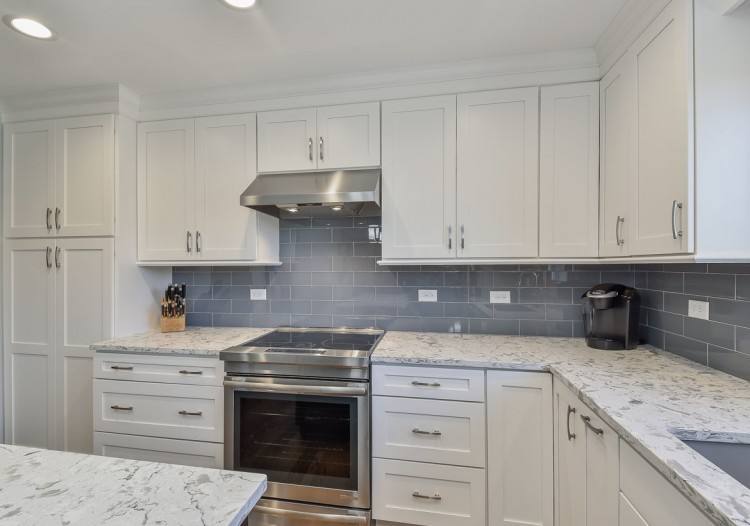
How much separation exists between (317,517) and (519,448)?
3.48ft

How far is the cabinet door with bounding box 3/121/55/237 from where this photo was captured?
7.53 feet

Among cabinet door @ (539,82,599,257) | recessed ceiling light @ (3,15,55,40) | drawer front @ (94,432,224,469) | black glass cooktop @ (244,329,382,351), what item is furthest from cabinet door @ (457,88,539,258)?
recessed ceiling light @ (3,15,55,40)

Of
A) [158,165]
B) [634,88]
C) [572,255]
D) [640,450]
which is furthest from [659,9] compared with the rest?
[158,165]

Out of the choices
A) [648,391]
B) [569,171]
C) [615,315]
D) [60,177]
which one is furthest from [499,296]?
[60,177]

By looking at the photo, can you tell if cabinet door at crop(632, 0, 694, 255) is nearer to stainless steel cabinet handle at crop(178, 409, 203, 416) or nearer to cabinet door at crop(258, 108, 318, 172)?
cabinet door at crop(258, 108, 318, 172)

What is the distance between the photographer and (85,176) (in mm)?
2256

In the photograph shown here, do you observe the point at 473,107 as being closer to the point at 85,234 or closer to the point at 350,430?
the point at 350,430

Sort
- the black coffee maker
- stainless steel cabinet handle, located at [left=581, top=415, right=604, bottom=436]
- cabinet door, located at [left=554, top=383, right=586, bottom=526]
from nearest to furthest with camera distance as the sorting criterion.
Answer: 1. stainless steel cabinet handle, located at [left=581, top=415, right=604, bottom=436]
2. cabinet door, located at [left=554, top=383, right=586, bottom=526]
3. the black coffee maker

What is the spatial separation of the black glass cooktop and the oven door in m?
0.21

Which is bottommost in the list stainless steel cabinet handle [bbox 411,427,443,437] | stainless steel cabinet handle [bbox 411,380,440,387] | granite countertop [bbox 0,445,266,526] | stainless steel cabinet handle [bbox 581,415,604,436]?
stainless steel cabinet handle [bbox 411,427,443,437]

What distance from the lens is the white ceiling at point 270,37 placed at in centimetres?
153

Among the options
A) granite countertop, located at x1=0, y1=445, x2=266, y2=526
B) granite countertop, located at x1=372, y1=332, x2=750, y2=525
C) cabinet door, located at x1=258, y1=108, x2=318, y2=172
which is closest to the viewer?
granite countertop, located at x1=0, y1=445, x2=266, y2=526

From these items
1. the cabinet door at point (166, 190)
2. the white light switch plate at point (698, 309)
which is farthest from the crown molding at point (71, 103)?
the white light switch plate at point (698, 309)

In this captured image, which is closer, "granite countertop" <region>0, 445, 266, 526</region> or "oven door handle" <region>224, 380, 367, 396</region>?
"granite countertop" <region>0, 445, 266, 526</region>
